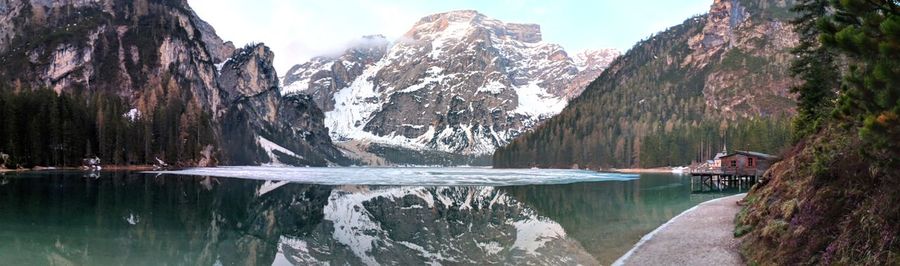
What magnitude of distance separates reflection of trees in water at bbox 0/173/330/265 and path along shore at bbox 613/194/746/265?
14.2 meters

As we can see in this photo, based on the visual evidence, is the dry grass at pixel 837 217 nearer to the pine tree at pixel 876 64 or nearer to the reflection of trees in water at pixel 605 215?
the pine tree at pixel 876 64

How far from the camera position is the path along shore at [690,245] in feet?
61.5

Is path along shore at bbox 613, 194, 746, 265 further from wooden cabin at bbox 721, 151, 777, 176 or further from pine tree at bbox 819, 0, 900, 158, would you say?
wooden cabin at bbox 721, 151, 777, 176

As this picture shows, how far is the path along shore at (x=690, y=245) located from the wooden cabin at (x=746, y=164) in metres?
57.5

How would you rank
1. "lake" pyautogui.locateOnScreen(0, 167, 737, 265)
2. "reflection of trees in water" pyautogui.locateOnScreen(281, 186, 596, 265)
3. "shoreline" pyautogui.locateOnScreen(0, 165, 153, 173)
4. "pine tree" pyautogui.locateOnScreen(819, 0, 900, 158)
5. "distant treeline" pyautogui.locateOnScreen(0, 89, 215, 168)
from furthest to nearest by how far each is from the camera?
"distant treeline" pyautogui.locateOnScreen(0, 89, 215, 168) < "shoreline" pyautogui.locateOnScreen(0, 165, 153, 173) < "reflection of trees in water" pyautogui.locateOnScreen(281, 186, 596, 265) < "lake" pyautogui.locateOnScreen(0, 167, 737, 265) < "pine tree" pyautogui.locateOnScreen(819, 0, 900, 158)

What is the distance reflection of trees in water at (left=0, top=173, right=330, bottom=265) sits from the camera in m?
21.1

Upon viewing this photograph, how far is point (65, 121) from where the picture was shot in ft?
346

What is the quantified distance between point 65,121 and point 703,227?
115145 mm

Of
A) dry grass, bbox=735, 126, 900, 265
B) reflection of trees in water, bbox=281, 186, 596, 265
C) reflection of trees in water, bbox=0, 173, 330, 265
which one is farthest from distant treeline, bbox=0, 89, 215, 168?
dry grass, bbox=735, 126, 900, 265

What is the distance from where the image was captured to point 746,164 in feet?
270

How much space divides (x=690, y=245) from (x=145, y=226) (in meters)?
25.4

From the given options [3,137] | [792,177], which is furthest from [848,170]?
[3,137]

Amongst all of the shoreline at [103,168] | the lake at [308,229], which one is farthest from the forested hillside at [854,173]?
the shoreline at [103,168]

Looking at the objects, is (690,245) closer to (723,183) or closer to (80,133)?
(723,183)
